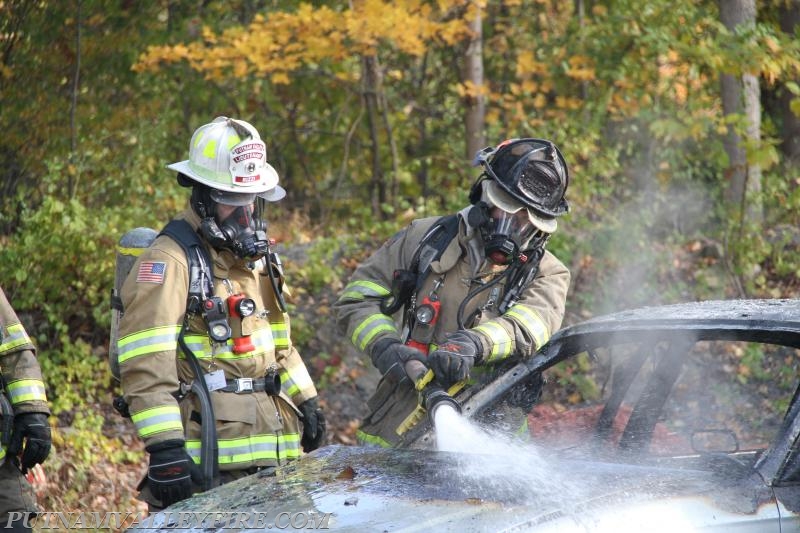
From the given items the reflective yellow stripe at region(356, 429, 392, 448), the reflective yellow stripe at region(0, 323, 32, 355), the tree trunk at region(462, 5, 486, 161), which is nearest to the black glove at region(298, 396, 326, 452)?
the reflective yellow stripe at region(356, 429, 392, 448)

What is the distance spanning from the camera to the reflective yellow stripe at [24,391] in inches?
160

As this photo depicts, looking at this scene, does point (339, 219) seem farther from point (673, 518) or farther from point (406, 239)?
point (673, 518)

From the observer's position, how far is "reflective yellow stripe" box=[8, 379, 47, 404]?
4.07 m

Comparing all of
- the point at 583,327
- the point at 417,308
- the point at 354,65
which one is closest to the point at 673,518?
the point at 583,327

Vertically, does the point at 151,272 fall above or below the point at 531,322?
above

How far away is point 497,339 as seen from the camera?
4.14m

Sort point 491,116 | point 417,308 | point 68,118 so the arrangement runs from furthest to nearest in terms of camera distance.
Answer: point 491,116, point 68,118, point 417,308

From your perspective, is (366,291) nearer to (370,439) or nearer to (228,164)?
(370,439)

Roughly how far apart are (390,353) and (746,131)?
5698 mm

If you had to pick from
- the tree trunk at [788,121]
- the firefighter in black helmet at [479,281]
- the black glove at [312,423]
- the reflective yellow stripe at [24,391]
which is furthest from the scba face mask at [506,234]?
the tree trunk at [788,121]

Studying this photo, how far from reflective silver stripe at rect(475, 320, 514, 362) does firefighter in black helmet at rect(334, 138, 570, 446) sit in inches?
2.4

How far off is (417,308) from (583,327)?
0.81 metres

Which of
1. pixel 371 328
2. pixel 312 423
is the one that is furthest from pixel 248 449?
pixel 371 328

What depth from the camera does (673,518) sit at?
3.00 m
